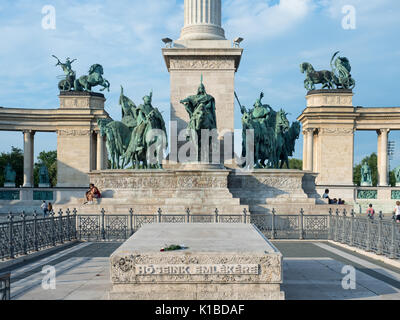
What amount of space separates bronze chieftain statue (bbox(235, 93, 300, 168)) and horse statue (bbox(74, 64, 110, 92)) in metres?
38.6

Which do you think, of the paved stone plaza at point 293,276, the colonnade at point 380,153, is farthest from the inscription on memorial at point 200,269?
the colonnade at point 380,153

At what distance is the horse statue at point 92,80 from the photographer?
63.8 meters

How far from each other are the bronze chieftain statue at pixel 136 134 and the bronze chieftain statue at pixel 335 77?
38889 mm

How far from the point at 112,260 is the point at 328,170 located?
183 ft

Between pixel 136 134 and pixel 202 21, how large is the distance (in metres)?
9.45

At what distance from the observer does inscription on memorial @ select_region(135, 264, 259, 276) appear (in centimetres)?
732

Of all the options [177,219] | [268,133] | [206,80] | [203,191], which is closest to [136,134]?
[206,80]

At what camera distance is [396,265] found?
12906mm

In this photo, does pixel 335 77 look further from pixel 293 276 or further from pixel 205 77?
pixel 293 276

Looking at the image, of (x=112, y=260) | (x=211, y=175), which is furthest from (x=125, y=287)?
(x=211, y=175)

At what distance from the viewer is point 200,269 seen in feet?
24.1

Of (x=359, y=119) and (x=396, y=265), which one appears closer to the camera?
(x=396, y=265)

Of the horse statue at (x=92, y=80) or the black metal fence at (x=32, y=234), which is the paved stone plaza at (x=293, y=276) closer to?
the black metal fence at (x=32, y=234)
